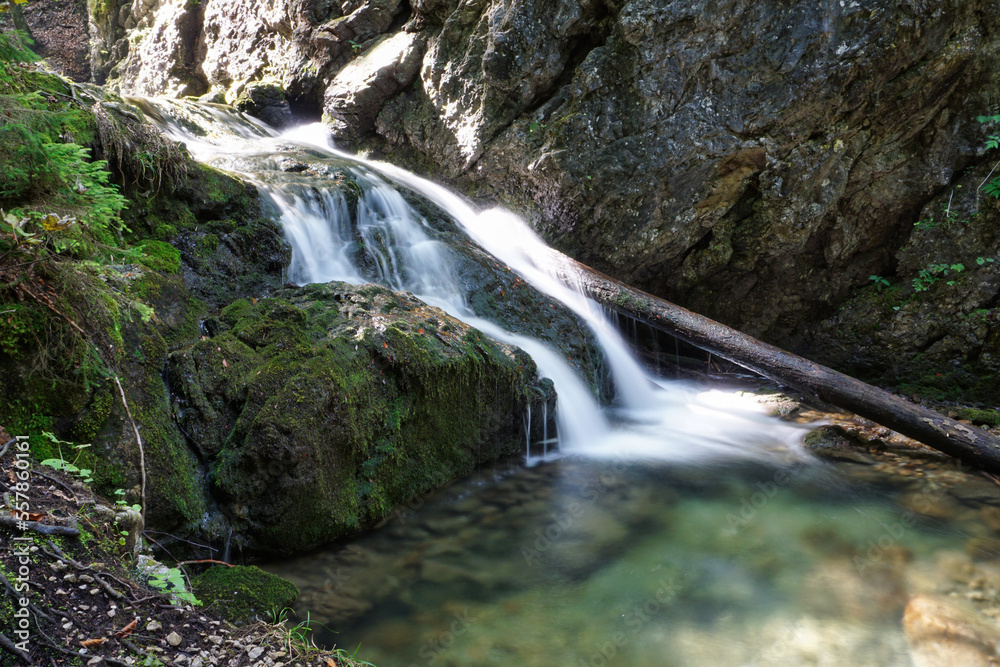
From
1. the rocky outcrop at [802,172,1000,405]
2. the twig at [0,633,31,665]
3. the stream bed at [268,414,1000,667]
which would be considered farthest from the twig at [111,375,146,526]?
the rocky outcrop at [802,172,1000,405]

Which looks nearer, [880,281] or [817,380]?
[817,380]

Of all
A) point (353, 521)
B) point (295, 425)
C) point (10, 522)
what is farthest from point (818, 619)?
point (10, 522)

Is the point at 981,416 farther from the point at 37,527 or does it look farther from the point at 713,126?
the point at 37,527

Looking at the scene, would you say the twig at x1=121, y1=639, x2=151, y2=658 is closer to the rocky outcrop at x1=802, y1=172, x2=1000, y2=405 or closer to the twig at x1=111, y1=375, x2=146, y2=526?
the twig at x1=111, y1=375, x2=146, y2=526

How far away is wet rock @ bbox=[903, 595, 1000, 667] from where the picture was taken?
290 centimetres

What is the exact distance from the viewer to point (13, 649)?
5.05 feet

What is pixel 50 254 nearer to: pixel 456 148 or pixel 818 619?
pixel 818 619

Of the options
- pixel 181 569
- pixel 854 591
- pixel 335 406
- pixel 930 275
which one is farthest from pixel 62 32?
pixel 854 591

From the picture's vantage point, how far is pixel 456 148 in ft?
32.6

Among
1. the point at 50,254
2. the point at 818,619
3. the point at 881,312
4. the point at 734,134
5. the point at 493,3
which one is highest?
the point at 493,3

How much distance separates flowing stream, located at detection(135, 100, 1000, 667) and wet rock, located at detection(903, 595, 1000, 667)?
77mm

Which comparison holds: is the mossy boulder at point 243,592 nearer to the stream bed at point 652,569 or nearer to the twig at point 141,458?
the stream bed at point 652,569

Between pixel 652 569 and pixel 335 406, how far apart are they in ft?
8.52

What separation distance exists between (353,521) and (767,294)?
26.5ft
